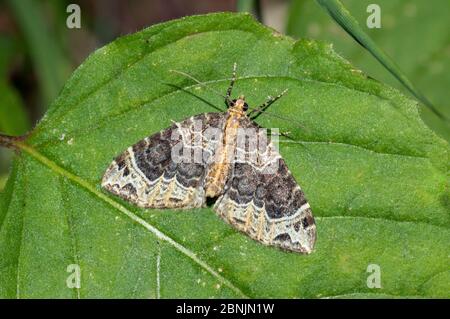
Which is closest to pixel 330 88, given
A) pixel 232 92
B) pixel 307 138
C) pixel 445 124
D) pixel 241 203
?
pixel 307 138

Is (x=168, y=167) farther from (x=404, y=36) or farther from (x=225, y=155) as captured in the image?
(x=404, y=36)

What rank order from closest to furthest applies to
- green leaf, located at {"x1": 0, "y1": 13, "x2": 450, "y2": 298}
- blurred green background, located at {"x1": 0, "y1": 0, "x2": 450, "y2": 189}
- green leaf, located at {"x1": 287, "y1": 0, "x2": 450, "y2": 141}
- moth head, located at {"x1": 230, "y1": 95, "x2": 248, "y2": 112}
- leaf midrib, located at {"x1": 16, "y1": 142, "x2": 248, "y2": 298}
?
green leaf, located at {"x1": 0, "y1": 13, "x2": 450, "y2": 298} → leaf midrib, located at {"x1": 16, "y1": 142, "x2": 248, "y2": 298} → moth head, located at {"x1": 230, "y1": 95, "x2": 248, "y2": 112} → blurred green background, located at {"x1": 0, "y1": 0, "x2": 450, "y2": 189} → green leaf, located at {"x1": 287, "y1": 0, "x2": 450, "y2": 141}

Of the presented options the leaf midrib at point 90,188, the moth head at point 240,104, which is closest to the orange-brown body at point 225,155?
the moth head at point 240,104

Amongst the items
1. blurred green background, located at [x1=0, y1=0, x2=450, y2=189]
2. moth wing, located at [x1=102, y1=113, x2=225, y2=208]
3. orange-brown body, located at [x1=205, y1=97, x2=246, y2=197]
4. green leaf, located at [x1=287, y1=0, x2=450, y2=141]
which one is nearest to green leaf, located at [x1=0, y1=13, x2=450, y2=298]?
moth wing, located at [x1=102, y1=113, x2=225, y2=208]

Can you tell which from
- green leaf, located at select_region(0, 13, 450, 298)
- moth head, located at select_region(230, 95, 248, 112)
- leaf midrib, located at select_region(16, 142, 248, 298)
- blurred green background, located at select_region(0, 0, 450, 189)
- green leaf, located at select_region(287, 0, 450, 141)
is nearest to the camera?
green leaf, located at select_region(0, 13, 450, 298)

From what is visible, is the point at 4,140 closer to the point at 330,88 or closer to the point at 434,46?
the point at 330,88

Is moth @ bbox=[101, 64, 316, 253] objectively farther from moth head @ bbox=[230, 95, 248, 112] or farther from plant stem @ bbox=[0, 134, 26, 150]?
plant stem @ bbox=[0, 134, 26, 150]
